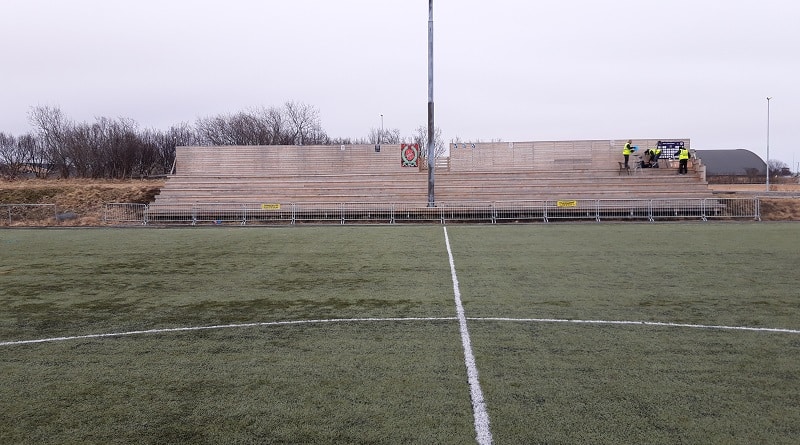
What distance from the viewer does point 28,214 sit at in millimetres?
33344

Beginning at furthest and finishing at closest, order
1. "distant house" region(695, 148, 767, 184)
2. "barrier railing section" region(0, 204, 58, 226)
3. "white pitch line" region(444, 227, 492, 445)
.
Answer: "distant house" region(695, 148, 767, 184) < "barrier railing section" region(0, 204, 58, 226) < "white pitch line" region(444, 227, 492, 445)

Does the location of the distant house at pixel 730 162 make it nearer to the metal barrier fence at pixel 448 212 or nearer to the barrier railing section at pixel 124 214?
the metal barrier fence at pixel 448 212

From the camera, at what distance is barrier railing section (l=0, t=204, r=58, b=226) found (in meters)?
32.5

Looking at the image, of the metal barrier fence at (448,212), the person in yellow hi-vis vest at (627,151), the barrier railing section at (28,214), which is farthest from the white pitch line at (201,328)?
the person in yellow hi-vis vest at (627,151)

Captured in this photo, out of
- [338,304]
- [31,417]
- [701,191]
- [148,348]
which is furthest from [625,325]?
[701,191]

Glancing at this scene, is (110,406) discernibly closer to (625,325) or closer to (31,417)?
(31,417)

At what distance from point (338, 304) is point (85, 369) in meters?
4.03

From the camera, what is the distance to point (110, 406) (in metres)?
5.13

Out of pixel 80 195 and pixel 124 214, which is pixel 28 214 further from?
pixel 124 214

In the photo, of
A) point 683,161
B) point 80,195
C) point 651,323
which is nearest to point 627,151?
point 683,161

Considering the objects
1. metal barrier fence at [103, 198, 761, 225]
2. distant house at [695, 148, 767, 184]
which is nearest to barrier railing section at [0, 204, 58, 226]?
metal barrier fence at [103, 198, 761, 225]

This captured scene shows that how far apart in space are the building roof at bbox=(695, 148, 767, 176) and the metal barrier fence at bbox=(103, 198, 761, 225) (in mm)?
64869

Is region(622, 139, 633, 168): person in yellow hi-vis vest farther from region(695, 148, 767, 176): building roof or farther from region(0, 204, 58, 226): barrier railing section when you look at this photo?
region(695, 148, 767, 176): building roof

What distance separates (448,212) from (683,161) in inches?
584
